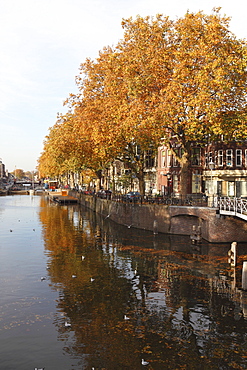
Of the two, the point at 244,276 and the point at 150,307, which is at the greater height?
the point at 244,276

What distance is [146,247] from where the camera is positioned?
32.6 m

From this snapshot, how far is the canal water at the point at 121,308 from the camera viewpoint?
1301 centimetres

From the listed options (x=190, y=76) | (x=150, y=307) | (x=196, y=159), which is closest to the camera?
(x=150, y=307)

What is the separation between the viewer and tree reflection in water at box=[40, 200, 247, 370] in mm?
13109

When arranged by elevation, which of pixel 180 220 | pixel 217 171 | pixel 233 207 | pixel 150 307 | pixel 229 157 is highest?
pixel 229 157

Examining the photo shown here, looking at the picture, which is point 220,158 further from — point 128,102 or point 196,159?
point 128,102

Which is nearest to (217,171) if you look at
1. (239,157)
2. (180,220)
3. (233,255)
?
(239,157)

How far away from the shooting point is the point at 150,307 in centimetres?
1777

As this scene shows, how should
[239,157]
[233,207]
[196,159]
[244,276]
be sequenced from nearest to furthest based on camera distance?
[244,276] → [233,207] → [239,157] → [196,159]

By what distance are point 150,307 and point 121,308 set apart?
1497 millimetres

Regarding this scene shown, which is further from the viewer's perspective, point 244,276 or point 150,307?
point 244,276

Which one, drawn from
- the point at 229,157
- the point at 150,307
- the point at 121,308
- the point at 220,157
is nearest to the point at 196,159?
the point at 220,157

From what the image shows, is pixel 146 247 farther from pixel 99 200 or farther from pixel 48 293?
pixel 99 200

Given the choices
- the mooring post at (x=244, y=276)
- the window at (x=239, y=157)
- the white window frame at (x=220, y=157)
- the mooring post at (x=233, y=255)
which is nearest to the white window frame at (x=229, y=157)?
the white window frame at (x=220, y=157)
